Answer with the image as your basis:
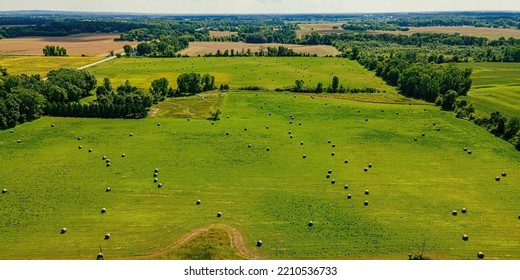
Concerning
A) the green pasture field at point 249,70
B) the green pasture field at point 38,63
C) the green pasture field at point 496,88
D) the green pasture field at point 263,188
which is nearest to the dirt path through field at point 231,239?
the green pasture field at point 263,188

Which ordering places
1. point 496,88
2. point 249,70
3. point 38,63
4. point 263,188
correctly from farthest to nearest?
point 38,63, point 249,70, point 496,88, point 263,188

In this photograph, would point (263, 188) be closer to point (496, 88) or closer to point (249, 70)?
point (496, 88)

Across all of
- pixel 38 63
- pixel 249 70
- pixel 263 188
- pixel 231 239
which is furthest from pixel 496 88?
pixel 38 63

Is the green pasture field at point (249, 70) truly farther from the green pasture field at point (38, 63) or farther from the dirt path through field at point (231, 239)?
the dirt path through field at point (231, 239)

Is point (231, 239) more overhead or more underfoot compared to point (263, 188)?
more underfoot

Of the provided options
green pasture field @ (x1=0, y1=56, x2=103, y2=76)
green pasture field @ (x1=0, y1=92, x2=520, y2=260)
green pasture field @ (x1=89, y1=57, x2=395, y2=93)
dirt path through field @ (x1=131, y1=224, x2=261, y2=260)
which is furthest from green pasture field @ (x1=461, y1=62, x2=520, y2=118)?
green pasture field @ (x1=0, y1=56, x2=103, y2=76)

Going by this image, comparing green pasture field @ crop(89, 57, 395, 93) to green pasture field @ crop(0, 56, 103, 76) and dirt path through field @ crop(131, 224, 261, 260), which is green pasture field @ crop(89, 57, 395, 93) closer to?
green pasture field @ crop(0, 56, 103, 76)

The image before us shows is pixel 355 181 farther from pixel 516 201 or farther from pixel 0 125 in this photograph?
pixel 0 125
